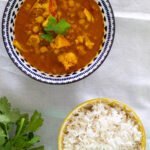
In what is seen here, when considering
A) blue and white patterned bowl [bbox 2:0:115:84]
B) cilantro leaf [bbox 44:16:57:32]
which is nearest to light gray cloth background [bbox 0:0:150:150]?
blue and white patterned bowl [bbox 2:0:115:84]

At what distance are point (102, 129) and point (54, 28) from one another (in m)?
0.30

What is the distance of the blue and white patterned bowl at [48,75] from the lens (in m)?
1.53

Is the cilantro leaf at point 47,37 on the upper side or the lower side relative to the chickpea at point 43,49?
upper

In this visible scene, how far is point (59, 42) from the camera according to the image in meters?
1.53

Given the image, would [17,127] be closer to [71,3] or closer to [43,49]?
[43,49]

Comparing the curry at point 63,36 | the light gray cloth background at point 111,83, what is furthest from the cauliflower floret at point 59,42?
the light gray cloth background at point 111,83

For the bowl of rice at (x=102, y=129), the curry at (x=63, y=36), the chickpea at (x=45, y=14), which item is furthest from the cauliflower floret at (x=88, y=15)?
the bowl of rice at (x=102, y=129)

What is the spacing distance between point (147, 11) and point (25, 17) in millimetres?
348

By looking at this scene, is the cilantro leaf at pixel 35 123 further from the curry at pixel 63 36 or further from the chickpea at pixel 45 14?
A: the chickpea at pixel 45 14

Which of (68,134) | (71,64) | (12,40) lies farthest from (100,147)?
(12,40)

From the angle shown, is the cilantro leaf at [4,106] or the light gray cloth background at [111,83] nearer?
the cilantro leaf at [4,106]

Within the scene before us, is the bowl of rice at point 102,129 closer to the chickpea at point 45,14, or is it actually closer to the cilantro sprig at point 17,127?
the cilantro sprig at point 17,127

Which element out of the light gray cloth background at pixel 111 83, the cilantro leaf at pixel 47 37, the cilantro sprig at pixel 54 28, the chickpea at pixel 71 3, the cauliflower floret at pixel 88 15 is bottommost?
the light gray cloth background at pixel 111 83

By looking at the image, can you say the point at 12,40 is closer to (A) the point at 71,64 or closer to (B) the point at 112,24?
(A) the point at 71,64
